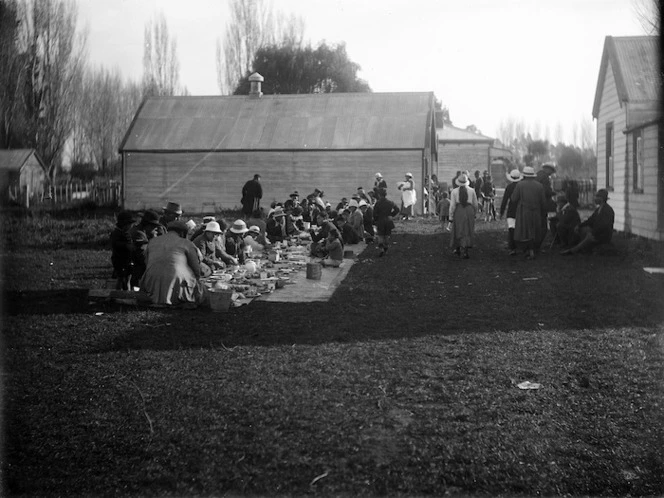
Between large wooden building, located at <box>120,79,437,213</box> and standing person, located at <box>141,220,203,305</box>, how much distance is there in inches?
911

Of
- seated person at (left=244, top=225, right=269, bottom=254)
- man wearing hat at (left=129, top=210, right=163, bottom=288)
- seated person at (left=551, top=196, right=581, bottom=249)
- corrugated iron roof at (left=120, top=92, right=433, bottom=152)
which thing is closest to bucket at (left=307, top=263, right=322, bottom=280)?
man wearing hat at (left=129, top=210, right=163, bottom=288)

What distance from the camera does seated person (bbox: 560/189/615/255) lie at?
17.2 m

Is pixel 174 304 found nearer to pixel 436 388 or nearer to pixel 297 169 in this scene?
pixel 436 388

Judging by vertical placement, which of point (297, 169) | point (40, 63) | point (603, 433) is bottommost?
point (603, 433)

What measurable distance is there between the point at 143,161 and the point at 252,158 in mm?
4784

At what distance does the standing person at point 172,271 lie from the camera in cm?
1148

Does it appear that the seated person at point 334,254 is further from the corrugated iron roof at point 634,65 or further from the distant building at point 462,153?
the distant building at point 462,153

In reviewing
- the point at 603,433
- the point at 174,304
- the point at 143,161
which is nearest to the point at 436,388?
the point at 603,433

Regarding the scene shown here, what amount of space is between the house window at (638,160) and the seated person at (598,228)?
12.6 feet

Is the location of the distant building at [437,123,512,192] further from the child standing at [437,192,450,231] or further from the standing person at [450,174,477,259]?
the standing person at [450,174,477,259]

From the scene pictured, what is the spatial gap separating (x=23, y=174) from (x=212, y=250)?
41.0 m

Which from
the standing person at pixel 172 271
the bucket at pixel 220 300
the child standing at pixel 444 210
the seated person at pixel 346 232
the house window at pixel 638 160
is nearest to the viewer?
the bucket at pixel 220 300

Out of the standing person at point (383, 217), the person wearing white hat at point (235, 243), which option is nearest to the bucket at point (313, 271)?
the person wearing white hat at point (235, 243)

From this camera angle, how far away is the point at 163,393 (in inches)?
270
